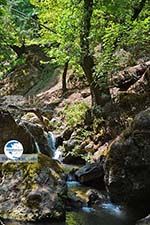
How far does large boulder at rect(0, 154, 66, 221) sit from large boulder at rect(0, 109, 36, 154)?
526 cm

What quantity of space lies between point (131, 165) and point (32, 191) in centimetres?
226

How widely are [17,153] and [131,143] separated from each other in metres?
2.60

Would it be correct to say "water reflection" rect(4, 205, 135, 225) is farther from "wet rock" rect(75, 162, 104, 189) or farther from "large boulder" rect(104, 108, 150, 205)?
"wet rock" rect(75, 162, 104, 189)

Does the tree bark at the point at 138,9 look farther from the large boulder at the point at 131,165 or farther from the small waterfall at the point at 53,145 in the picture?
the large boulder at the point at 131,165

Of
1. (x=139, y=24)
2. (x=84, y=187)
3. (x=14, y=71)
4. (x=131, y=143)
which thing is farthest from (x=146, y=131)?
(x=14, y=71)

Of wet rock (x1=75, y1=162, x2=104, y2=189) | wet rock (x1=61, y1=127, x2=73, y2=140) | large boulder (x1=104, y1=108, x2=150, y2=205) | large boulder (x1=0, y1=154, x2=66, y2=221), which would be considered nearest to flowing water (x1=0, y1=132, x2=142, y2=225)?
large boulder (x1=0, y1=154, x2=66, y2=221)

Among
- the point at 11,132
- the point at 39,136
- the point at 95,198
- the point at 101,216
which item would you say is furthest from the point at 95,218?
the point at 39,136

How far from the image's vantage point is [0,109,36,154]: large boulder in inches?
618

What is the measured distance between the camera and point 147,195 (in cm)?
970

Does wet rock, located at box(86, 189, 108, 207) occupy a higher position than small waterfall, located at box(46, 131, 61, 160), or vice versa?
small waterfall, located at box(46, 131, 61, 160)

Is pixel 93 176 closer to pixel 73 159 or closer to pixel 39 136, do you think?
pixel 73 159

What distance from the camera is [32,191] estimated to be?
976 cm

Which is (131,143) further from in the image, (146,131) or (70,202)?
(70,202)

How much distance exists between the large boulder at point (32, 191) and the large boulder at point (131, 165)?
1244 millimetres
